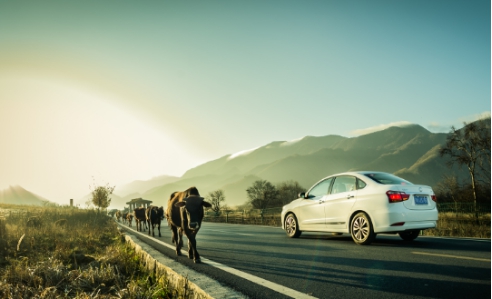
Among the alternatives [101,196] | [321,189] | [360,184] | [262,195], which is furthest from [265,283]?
[262,195]

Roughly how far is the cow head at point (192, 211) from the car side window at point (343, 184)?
4051 mm

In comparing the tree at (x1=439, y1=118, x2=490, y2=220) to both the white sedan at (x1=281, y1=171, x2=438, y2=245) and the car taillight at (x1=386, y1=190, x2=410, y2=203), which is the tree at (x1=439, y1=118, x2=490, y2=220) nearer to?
the white sedan at (x1=281, y1=171, x2=438, y2=245)

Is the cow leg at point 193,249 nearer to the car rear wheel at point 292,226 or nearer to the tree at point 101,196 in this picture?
the car rear wheel at point 292,226

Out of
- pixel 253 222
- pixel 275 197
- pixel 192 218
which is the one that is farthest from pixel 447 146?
pixel 192 218

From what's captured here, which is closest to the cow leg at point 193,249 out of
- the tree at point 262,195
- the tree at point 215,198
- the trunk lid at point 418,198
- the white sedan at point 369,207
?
the white sedan at point 369,207

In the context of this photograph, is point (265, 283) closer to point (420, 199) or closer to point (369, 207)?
point (369, 207)

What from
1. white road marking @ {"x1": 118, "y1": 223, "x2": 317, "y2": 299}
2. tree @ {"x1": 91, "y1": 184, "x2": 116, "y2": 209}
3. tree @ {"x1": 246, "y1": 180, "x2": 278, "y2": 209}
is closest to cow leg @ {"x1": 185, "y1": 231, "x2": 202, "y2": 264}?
white road marking @ {"x1": 118, "y1": 223, "x2": 317, "y2": 299}

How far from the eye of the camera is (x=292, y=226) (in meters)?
11.0

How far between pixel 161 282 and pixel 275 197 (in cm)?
7978

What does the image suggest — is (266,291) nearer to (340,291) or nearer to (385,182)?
(340,291)

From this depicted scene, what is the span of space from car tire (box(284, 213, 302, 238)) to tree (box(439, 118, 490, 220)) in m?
43.1

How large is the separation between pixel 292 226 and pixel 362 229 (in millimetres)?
2850

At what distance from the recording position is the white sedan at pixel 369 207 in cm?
801

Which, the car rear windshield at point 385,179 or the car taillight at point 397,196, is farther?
the car rear windshield at point 385,179
